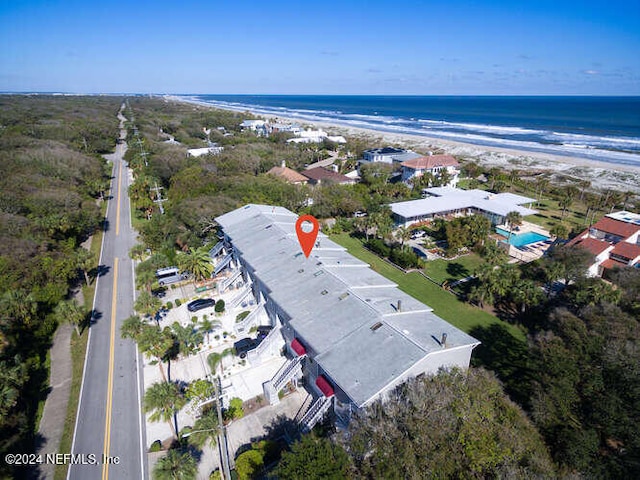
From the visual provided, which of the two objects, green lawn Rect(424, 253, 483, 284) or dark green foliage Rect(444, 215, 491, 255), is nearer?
green lawn Rect(424, 253, 483, 284)

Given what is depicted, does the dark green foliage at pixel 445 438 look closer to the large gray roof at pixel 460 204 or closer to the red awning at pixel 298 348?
the red awning at pixel 298 348

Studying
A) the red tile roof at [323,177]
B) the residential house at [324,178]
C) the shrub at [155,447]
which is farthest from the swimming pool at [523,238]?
the shrub at [155,447]

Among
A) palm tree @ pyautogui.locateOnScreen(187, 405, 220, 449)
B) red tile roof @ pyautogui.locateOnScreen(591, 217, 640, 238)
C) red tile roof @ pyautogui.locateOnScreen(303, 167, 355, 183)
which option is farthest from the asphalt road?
red tile roof @ pyautogui.locateOnScreen(591, 217, 640, 238)

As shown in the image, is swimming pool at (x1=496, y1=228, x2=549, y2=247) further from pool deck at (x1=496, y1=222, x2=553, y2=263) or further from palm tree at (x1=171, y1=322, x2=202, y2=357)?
palm tree at (x1=171, y1=322, x2=202, y2=357)

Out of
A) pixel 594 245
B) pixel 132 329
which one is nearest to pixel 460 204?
pixel 594 245

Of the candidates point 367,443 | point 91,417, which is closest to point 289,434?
point 367,443
